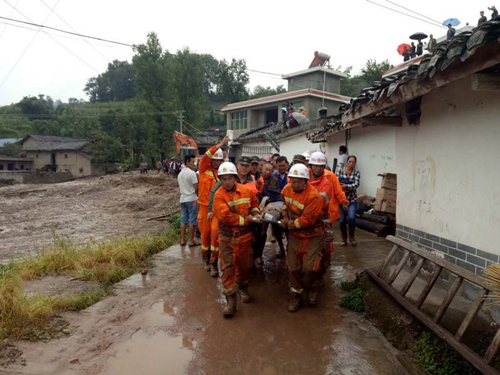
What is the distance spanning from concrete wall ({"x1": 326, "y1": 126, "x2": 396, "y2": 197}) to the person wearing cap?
3.95 meters

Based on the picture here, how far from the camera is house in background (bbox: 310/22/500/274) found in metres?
3.08

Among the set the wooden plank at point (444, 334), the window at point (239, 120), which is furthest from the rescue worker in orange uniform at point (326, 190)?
the window at point (239, 120)

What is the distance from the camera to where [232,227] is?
4.26m

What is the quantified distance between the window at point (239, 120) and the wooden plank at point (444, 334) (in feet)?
91.6

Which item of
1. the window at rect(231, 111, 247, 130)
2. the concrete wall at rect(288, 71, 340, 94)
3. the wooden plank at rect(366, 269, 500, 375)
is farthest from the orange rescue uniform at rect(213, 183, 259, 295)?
the window at rect(231, 111, 247, 130)

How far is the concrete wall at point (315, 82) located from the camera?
2810 cm

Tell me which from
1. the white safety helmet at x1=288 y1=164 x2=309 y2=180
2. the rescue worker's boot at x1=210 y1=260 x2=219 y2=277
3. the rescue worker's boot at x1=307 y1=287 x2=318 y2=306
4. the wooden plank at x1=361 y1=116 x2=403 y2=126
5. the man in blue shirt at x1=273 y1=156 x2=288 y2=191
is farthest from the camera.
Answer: the man in blue shirt at x1=273 y1=156 x2=288 y2=191

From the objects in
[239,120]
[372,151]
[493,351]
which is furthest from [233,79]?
[493,351]

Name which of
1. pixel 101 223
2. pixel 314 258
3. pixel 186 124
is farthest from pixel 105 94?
pixel 314 258

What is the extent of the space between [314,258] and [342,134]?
6.39m

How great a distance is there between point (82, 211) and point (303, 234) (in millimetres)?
14745

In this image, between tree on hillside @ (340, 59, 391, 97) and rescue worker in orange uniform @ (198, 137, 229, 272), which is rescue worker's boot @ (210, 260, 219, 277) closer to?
rescue worker in orange uniform @ (198, 137, 229, 272)

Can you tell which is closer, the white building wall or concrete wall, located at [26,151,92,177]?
the white building wall

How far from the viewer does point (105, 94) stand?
74625mm
